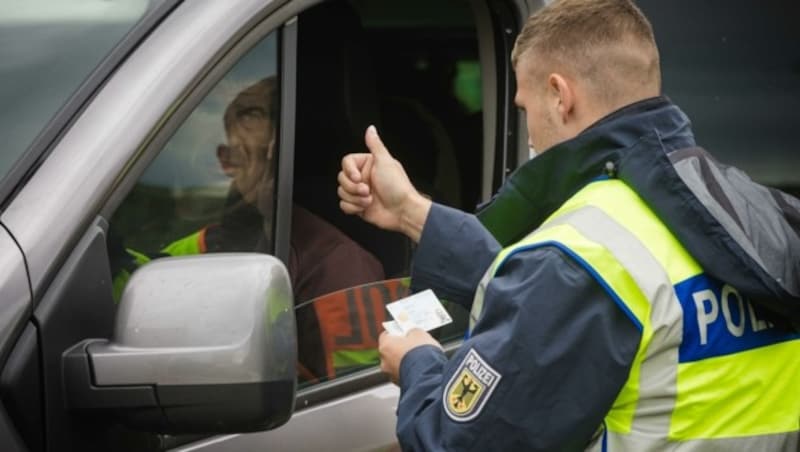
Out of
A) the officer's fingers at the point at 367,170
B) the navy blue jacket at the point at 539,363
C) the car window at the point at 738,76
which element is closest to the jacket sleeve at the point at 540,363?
the navy blue jacket at the point at 539,363

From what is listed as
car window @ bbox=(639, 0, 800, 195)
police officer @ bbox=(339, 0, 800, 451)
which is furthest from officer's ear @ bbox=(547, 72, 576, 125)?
car window @ bbox=(639, 0, 800, 195)

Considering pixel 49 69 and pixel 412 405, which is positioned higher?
pixel 49 69

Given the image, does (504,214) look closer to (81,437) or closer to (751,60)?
(81,437)

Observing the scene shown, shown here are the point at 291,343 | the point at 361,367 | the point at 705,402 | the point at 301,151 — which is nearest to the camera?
the point at 291,343

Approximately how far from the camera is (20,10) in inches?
94.2

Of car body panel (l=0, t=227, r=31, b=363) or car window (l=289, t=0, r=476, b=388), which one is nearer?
car body panel (l=0, t=227, r=31, b=363)

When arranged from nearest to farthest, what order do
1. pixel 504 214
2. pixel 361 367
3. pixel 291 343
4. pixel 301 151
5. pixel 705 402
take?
pixel 291 343
pixel 705 402
pixel 504 214
pixel 361 367
pixel 301 151

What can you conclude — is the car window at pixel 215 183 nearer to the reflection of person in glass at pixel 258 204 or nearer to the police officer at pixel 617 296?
the reflection of person in glass at pixel 258 204

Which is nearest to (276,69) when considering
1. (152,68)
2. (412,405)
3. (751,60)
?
(152,68)

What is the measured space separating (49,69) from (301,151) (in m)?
0.91

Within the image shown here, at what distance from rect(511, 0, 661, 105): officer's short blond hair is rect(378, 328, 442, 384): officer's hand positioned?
1.61 feet

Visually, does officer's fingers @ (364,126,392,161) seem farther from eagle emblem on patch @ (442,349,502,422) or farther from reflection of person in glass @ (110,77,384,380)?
eagle emblem on patch @ (442,349,502,422)

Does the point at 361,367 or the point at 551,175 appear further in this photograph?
the point at 361,367

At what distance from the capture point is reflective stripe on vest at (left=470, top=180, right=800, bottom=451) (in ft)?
6.92
